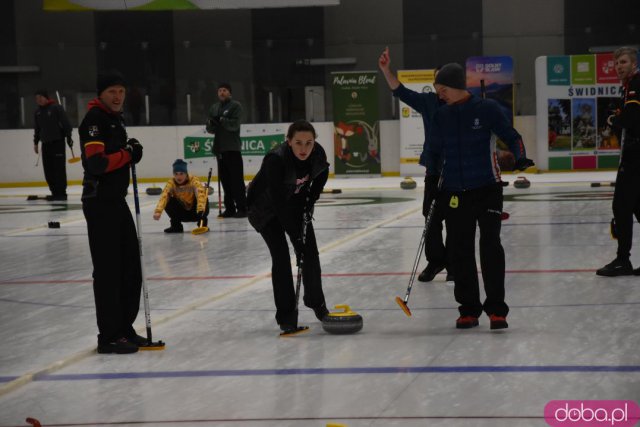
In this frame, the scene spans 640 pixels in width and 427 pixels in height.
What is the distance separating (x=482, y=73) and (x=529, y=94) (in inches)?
62.7

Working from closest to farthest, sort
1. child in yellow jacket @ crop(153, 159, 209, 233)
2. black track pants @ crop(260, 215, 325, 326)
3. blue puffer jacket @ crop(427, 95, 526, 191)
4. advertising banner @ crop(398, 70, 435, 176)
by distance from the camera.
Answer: blue puffer jacket @ crop(427, 95, 526, 191) → black track pants @ crop(260, 215, 325, 326) → child in yellow jacket @ crop(153, 159, 209, 233) → advertising banner @ crop(398, 70, 435, 176)

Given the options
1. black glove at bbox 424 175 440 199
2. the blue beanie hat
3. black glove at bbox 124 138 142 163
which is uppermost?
black glove at bbox 124 138 142 163

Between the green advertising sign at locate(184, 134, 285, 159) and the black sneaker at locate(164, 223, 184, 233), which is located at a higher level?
the green advertising sign at locate(184, 134, 285, 159)

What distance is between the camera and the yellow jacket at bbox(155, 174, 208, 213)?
13000 millimetres

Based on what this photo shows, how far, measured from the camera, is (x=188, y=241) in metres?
12.3

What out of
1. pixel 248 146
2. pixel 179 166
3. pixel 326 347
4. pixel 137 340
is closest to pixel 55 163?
pixel 248 146

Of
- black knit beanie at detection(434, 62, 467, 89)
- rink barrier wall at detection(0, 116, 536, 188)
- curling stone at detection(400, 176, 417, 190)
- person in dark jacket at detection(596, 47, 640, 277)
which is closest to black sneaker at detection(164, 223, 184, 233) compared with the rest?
person in dark jacket at detection(596, 47, 640, 277)

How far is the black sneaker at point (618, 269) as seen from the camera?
866 centimetres

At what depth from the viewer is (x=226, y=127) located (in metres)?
14.8

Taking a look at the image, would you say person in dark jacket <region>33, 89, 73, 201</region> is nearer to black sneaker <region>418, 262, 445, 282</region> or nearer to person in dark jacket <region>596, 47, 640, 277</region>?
black sneaker <region>418, 262, 445, 282</region>

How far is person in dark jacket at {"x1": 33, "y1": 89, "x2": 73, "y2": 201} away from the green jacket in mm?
4751

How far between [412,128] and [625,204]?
14.8 metres

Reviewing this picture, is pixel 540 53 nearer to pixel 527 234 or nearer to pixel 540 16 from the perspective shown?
pixel 540 16

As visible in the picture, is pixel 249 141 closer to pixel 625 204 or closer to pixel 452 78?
pixel 625 204
